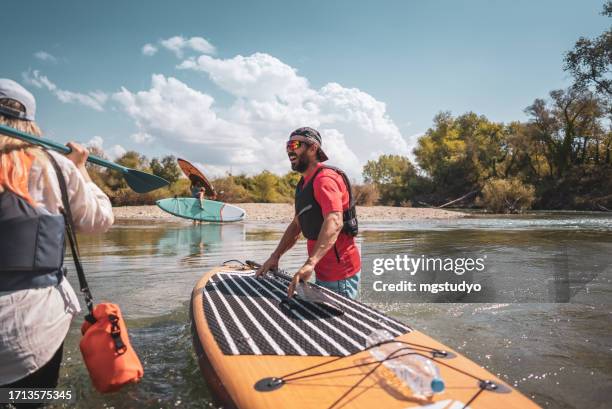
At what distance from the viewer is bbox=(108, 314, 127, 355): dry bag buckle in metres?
1.79

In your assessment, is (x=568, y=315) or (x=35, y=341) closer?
(x=35, y=341)

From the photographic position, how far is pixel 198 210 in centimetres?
1703

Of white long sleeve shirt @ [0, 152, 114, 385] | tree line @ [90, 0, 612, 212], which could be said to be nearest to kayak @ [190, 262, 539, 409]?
white long sleeve shirt @ [0, 152, 114, 385]

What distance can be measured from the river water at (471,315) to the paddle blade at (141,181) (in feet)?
4.76

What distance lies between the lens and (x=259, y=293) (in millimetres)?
3473

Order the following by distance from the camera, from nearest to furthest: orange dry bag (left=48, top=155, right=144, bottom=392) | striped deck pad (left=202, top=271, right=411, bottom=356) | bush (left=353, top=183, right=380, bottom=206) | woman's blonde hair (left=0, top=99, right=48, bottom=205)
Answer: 1. woman's blonde hair (left=0, top=99, right=48, bottom=205)
2. orange dry bag (left=48, top=155, right=144, bottom=392)
3. striped deck pad (left=202, top=271, right=411, bottom=356)
4. bush (left=353, top=183, right=380, bottom=206)

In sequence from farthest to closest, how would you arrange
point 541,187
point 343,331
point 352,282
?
point 541,187 → point 352,282 → point 343,331

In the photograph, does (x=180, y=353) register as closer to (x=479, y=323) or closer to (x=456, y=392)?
(x=456, y=392)

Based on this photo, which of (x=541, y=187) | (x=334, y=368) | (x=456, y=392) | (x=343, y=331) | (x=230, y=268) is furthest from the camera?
(x=541, y=187)

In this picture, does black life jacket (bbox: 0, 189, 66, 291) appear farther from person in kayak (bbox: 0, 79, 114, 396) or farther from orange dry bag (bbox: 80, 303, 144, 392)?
orange dry bag (bbox: 80, 303, 144, 392)

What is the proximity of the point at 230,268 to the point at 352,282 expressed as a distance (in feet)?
6.61

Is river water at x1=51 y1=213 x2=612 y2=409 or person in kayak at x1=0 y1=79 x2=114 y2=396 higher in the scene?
person in kayak at x1=0 y1=79 x2=114 y2=396

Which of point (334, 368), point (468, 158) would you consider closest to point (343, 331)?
point (334, 368)

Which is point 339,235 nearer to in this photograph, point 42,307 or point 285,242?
point 285,242
